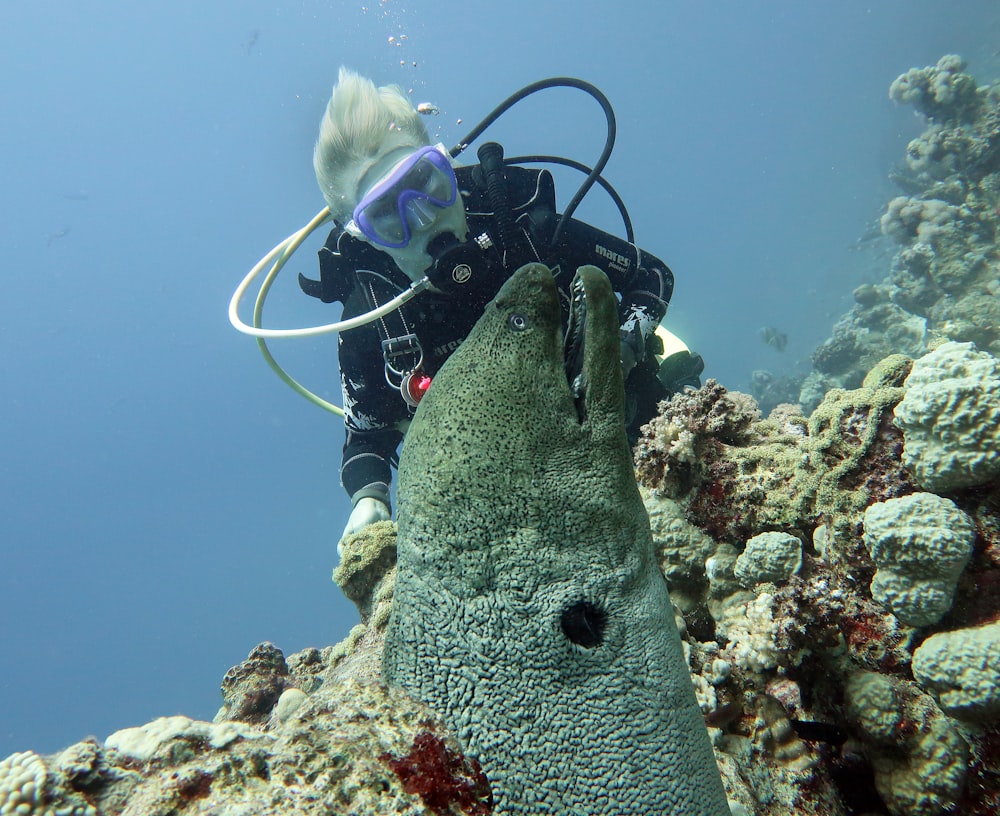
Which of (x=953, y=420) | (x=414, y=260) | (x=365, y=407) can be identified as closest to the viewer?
(x=953, y=420)

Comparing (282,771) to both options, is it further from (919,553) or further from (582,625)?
(919,553)

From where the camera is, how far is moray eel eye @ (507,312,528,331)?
164 centimetres

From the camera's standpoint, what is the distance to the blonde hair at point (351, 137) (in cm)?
500

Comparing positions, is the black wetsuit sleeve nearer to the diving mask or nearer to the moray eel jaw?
the diving mask

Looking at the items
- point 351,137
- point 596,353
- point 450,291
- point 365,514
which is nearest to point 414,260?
point 450,291

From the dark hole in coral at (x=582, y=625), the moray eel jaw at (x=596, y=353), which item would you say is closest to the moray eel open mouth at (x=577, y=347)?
the moray eel jaw at (x=596, y=353)

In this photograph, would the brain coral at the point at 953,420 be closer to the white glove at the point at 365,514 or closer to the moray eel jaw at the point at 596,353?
the moray eel jaw at the point at 596,353

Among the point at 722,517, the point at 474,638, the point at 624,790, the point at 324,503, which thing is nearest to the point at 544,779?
the point at 624,790

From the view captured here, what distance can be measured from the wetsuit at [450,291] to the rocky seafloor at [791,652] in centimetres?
167

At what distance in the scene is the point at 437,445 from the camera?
1.62 metres

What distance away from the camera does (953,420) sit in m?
1.95

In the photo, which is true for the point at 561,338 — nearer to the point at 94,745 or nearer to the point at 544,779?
the point at 544,779

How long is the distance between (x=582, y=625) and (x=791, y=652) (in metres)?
1.07

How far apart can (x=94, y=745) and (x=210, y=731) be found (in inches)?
10.6
